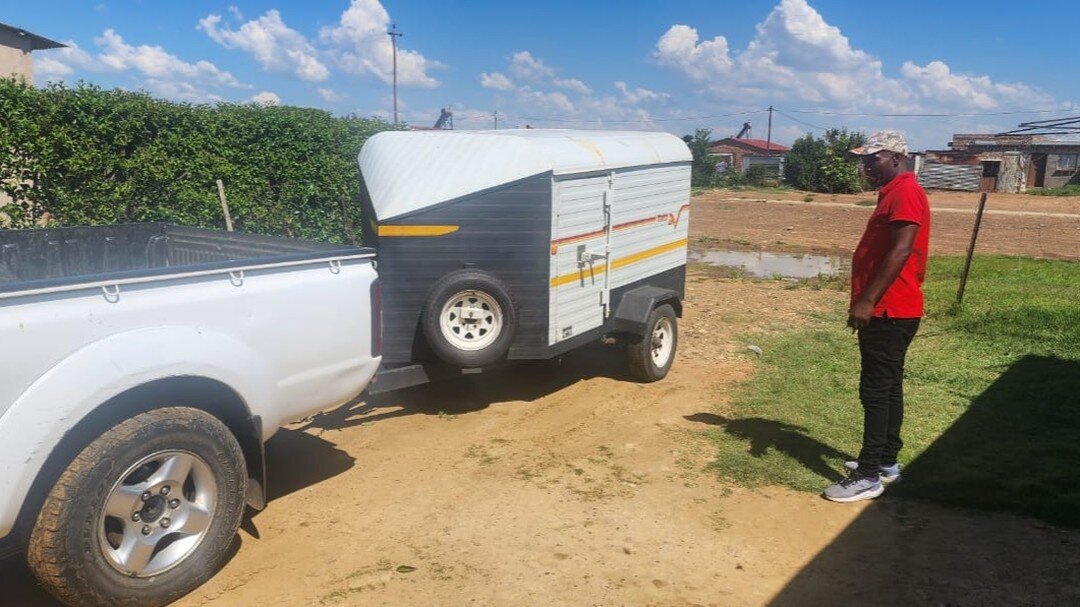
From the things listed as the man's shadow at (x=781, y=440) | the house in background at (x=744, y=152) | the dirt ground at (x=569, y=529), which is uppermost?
the house in background at (x=744, y=152)

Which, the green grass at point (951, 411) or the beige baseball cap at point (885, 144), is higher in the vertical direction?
the beige baseball cap at point (885, 144)

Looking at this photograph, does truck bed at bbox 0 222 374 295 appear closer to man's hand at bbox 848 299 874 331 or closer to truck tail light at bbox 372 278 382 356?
truck tail light at bbox 372 278 382 356

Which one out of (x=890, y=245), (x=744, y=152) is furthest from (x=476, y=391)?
(x=744, y=152)

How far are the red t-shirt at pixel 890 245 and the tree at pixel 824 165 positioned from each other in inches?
1651

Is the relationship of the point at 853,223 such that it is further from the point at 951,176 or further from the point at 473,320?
the point at 473,320

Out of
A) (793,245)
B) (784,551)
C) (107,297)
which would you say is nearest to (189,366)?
(107,297)

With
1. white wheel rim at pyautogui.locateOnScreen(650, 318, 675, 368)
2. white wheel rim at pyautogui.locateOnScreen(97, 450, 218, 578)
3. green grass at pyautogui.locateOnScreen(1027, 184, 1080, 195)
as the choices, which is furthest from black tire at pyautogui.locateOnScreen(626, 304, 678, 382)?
green grass at pyautogui.locateOnScreen(1027, 184, 1080, 195)

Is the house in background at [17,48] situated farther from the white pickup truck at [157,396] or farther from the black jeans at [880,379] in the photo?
the black jeans at [880,379]

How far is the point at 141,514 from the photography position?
3.49 meters

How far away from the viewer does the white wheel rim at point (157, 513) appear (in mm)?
3375

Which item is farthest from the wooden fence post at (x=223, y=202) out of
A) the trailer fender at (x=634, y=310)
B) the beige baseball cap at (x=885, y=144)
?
the beige baseball cap at (x=885, y=144)

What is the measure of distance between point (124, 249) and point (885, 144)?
5.20 m

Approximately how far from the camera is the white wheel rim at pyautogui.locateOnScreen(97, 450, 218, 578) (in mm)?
3375

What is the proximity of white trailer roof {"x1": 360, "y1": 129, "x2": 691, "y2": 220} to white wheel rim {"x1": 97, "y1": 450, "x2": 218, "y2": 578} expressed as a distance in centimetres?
278
